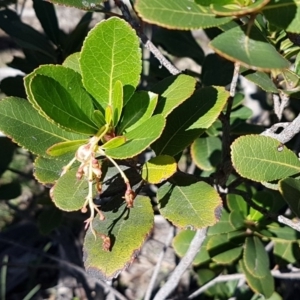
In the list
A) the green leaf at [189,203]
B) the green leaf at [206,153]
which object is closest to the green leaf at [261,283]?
the green leaf at [206,153]

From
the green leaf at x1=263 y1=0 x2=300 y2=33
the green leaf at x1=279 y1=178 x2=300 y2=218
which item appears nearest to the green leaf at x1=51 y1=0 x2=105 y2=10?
the green leaf at x1=263 y1=0 x2=300 y2=33

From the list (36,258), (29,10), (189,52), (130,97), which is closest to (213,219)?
(130,97)

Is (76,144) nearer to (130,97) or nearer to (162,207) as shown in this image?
(130,97)

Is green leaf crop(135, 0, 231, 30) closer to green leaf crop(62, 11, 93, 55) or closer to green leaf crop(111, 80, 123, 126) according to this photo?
green leaf crop(111, 80, 123, 126)

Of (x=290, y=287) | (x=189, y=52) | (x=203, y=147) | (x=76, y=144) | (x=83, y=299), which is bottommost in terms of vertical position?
(x=83, y=299)

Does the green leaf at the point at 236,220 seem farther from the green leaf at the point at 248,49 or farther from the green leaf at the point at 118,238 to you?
the green leaf at the point at 248,49
